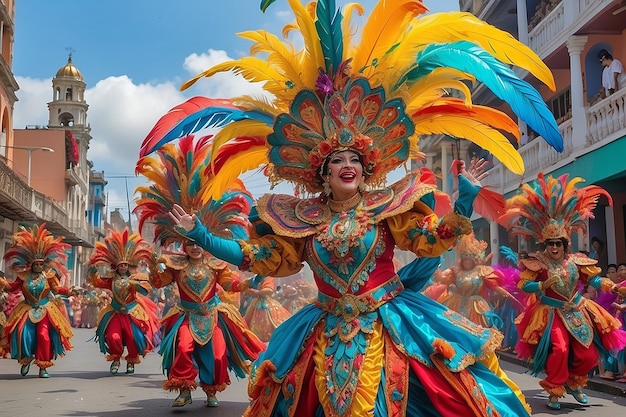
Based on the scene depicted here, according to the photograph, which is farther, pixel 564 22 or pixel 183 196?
pixel 564 22

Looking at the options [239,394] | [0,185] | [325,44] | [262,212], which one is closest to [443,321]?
[262,212]

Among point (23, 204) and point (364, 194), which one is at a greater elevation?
point (23, 204)

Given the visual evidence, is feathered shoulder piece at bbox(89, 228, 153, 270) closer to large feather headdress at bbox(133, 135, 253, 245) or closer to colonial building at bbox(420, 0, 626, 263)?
large feather headdress at bbox(133, 135, 253, 245)

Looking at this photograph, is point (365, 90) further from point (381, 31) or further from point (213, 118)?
point (213, 118)

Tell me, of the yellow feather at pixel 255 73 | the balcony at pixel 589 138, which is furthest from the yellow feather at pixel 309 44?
the balcony at pixel 589 138

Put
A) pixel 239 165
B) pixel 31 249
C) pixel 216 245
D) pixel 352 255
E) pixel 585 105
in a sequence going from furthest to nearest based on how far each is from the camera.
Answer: pixel 585 105 → pixel 31 249 → pixel 239 165 → pixel 216 245 → pixel 352 255

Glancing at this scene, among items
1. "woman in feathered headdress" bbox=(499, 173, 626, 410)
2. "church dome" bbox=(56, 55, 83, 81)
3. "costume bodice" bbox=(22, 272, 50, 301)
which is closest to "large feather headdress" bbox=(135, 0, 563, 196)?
"woman in feathered headdress" bbox=(499, 173, 626, 410)

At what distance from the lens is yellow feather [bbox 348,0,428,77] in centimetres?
490

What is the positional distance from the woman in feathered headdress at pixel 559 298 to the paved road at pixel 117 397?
0.47 m

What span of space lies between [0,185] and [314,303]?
23347mm

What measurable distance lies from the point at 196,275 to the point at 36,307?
17.2 feet

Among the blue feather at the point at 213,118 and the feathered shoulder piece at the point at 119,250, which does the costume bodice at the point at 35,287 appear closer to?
the feathered shoulder piece at the point at 119,250

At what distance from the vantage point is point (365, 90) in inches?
193

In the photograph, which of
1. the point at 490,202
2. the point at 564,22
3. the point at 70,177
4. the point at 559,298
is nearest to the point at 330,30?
the point at 490,202
